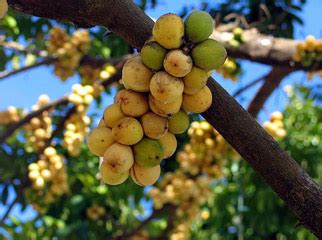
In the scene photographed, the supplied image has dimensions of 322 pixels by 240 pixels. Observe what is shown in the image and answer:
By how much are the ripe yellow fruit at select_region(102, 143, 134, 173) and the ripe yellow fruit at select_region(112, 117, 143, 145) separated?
0.02m

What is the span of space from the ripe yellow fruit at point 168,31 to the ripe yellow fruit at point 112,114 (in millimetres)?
175

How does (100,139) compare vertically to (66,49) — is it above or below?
above

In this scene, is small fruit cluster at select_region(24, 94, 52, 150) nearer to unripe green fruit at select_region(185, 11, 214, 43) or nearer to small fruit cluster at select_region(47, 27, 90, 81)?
small fruit cluster at select_region(47, 27, 90, 81)

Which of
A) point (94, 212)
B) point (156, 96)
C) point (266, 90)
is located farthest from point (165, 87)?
point (94, 212)

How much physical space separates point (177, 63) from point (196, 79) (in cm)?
7

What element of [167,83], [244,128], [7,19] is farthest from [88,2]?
[7,19]

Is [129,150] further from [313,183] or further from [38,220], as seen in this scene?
[38,220]

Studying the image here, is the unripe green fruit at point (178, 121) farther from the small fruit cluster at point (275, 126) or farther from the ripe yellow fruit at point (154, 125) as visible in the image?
the small fruit cluster at point (275, 126)

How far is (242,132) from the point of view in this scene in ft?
4.63

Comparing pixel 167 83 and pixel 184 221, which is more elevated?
pixel 167 83

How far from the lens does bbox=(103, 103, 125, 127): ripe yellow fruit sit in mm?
1442

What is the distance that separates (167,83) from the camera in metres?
1.33

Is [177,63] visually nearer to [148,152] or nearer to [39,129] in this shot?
[148,152]

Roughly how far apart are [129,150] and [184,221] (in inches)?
118
